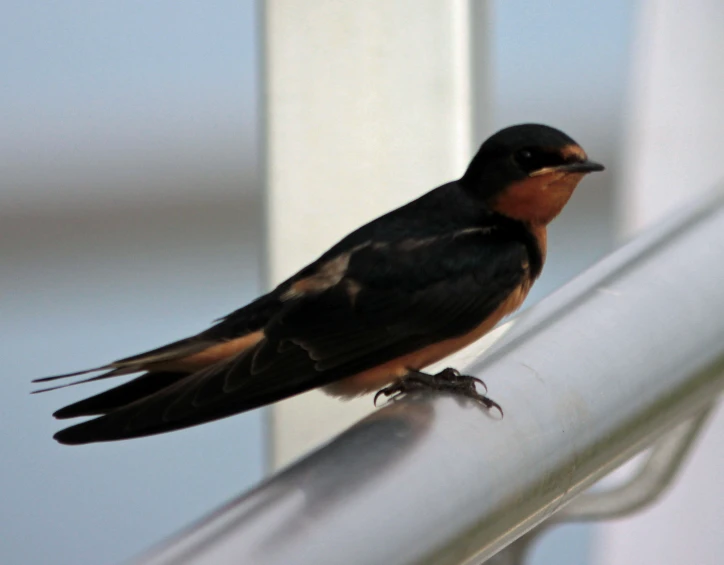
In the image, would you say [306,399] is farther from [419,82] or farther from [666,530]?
[666,530]

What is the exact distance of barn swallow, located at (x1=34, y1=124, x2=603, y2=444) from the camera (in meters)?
0.73

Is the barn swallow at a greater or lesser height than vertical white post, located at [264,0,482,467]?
lesser

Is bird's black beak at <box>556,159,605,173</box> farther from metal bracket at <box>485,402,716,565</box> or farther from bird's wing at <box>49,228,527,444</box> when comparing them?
metal bracket at <box>485,402,716,565</box>

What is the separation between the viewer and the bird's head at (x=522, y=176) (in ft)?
3.26

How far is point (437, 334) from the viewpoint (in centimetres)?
87

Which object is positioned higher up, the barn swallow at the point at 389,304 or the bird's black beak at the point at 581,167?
the bird's black beak at the point at 581,167

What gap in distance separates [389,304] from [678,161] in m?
0.75

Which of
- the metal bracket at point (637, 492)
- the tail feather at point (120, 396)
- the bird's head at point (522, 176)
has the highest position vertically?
the bird's head at point (522, 176)

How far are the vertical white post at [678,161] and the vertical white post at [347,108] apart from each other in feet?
1.95

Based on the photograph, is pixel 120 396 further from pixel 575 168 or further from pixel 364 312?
pixel 575 168

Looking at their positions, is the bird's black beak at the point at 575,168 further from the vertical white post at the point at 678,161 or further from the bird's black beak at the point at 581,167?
the vertical white post at the point at 678,161

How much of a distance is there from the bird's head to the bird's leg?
21 cm

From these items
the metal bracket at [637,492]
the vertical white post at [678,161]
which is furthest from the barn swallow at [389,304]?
the vertical white post at [678,161]

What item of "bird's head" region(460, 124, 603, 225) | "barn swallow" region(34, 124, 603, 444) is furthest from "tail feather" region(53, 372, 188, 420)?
"bird's head" region(460, 124, 603, 225)
